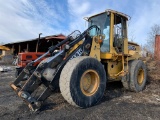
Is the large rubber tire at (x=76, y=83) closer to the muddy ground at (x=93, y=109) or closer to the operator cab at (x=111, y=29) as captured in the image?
the muddy ground at (x=93, y=109)

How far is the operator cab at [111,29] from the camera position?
5.48 meters

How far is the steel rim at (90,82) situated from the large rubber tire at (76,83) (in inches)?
2.8

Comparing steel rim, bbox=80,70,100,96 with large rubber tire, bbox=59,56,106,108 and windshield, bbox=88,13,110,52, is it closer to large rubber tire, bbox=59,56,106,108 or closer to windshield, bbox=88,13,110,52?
large rubber tire, bbox=59,56,106,108

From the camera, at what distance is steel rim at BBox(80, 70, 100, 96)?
4213 mm

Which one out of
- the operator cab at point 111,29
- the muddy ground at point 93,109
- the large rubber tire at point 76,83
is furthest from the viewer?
the operator cab at point 111,29

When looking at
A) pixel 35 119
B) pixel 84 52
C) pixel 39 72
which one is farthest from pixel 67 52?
pixel 35 119

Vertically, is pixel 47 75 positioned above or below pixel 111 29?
below

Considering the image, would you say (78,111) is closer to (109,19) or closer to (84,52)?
(84,52)

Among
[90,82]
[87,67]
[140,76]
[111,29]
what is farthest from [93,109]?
[140,76]

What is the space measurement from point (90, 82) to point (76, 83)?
70cm

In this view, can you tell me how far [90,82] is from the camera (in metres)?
4.42

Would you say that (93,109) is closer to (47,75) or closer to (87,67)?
(87,67)

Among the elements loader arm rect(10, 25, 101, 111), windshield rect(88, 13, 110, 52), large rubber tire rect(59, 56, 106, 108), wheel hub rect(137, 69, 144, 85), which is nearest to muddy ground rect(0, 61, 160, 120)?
large rubber tire rect(59, 56, 106, 108)

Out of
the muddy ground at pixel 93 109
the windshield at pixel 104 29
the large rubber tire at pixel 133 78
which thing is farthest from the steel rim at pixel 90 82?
the large rubber tire at pixel 133 78
